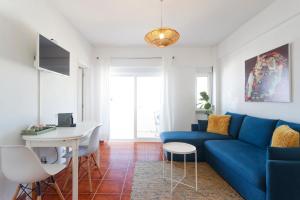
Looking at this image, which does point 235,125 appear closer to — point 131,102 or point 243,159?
point 243,159

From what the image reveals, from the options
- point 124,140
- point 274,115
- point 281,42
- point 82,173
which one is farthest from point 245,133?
point 124,140

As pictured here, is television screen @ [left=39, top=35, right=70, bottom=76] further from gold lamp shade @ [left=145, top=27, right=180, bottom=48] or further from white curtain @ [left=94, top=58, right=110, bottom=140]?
white curtain @ [left=94, top=58, right=110, bottom=140]

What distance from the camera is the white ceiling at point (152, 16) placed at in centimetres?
277

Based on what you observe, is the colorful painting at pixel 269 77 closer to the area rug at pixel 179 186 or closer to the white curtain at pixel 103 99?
the area rug at pixel 179 186

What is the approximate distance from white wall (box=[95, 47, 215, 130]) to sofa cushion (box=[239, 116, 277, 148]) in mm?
1906

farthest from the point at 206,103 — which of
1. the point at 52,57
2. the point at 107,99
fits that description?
the point at 52,57

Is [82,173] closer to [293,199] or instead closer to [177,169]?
[177,169]

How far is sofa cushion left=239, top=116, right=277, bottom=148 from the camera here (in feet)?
8.52

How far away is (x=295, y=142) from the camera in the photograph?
1896mm

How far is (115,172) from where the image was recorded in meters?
2.99

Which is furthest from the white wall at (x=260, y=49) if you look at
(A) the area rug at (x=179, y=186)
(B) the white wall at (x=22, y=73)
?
(B) the white wall at (x=22, y=73)

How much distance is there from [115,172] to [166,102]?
7.89 feet

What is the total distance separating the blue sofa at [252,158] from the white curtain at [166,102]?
0.92 m

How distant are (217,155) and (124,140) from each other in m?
2.96
